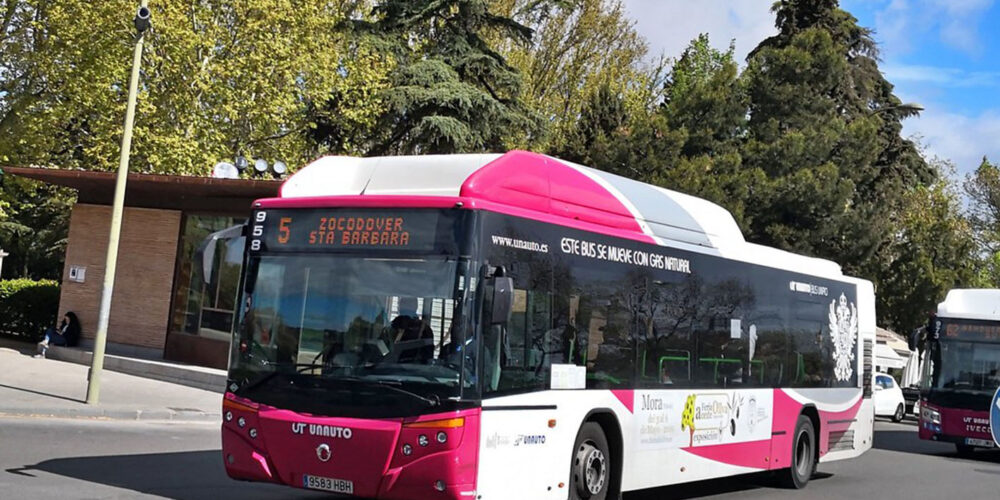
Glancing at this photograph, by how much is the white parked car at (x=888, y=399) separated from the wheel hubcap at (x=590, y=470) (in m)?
27.3

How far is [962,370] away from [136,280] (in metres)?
18.2

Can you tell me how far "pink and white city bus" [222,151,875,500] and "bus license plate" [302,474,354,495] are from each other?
0.04 feet

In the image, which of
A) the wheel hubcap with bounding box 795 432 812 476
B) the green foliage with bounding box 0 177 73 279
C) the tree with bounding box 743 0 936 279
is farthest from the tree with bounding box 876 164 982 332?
the green foliage with bounding box 0 177 73 279

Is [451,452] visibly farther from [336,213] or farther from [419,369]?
[336,213]

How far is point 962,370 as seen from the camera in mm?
20578

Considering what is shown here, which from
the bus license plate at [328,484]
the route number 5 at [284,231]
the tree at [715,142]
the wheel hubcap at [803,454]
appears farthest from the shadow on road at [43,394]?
the tree at [715,142]

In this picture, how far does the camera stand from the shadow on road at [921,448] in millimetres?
21781

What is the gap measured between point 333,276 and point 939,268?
36993 mm

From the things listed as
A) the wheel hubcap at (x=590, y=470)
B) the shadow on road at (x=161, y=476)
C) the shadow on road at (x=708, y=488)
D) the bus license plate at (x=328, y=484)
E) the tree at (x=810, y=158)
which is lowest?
the shadow on road at (x=161, y=476)

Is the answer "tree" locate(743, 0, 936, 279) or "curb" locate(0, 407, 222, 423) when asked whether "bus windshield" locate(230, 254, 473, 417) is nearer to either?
"curb" locate(0, 407, 222, 423)

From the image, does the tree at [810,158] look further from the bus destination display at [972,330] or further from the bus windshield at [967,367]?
the bus windshield at [967,367]

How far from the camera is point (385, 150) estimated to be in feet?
106

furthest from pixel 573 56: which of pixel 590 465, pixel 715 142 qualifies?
pixel 590 465

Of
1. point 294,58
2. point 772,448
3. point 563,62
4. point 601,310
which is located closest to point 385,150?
point 294,58
